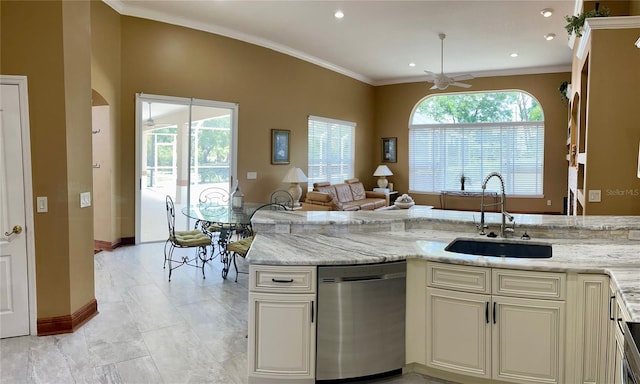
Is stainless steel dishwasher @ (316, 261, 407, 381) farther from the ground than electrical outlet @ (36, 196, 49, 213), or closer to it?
closer to it

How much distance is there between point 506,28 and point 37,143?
6611 millimetres

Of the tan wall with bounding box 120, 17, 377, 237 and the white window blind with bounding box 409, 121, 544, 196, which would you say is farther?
the white window blind with bounding box 409, 121, 544, 196

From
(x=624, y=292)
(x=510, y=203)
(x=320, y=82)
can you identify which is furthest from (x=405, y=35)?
(x=624, y=292)

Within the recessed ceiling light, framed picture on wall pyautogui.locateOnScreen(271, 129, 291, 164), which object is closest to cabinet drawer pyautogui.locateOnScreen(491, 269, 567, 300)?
the recessed ceiling light

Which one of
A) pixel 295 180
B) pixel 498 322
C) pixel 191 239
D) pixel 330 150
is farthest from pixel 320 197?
pixel 498 322

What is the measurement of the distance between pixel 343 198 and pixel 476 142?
4.05 m

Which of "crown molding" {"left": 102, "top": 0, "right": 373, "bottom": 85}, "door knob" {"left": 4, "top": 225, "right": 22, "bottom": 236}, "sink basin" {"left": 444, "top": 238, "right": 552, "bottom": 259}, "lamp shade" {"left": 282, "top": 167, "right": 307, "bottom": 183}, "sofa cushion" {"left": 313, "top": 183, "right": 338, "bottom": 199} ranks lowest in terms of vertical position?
"sink basin" {"left": 444, "top": 238, "right": 552, "bottom": 259}

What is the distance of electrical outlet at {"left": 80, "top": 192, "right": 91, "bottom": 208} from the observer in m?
3.56

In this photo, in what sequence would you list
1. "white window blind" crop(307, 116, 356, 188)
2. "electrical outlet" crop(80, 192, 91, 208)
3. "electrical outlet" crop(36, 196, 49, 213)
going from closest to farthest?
1. "electrical outlet" crop(36, 196, 49, 213)
2. "electrical outlet" crop(80, 192, 91, 208)
3. "white window blind" crop(307, 116, 356, 188)

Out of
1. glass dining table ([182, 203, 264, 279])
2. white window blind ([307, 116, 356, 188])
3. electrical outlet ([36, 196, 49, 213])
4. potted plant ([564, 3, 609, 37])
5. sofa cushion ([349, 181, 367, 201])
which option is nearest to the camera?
electrical outlet ([36, 196, 49, 213])

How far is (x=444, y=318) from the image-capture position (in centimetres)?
258

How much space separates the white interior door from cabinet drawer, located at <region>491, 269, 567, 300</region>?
133 inches

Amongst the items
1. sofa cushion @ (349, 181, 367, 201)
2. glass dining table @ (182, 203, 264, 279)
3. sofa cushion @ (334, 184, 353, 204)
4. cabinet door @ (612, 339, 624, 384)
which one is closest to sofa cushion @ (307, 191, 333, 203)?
sofa cushion @ (334, 184, 353, 204)

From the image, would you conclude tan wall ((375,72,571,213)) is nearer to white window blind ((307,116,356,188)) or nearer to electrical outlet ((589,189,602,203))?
white window blind ((307,116,356,188))
